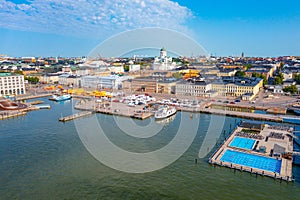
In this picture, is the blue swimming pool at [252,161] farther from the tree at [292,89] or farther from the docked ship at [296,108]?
the tree at [292,89]

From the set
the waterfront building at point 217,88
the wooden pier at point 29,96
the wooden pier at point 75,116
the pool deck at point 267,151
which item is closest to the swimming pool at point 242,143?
the pool deck at point 267,151

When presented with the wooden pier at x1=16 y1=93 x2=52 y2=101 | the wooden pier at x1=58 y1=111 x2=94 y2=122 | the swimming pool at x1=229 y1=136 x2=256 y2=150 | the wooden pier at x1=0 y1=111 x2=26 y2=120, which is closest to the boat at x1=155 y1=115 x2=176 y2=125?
the swimming pool at x1=229 y1=136 x2=256 y2=150

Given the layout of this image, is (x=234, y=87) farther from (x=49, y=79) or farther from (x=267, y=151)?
(x=49, y=79)

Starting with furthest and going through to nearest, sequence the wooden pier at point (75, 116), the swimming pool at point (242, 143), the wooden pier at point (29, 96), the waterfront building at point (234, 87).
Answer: the wooden pier at point (29, 96) → the waterfront building at point (234, 87) → the wooden pier at point (75, 116) → the swimming pool at point (242, 143)

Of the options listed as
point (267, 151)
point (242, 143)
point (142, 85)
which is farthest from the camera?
point (142, 85)

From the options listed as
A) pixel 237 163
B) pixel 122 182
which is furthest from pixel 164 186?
pixel 237 163

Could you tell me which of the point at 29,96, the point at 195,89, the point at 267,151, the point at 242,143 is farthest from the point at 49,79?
the point at 267,151
